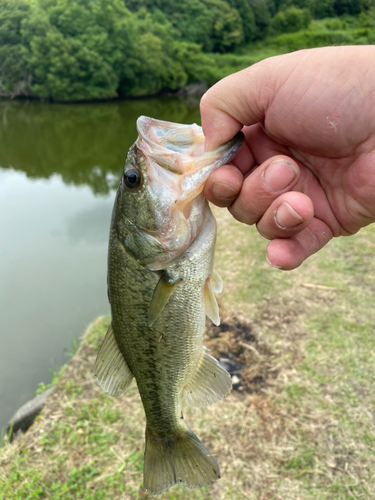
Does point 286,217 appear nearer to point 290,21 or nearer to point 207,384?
point 207,384

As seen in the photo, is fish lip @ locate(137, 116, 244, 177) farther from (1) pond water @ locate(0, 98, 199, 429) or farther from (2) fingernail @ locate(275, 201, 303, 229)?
(1) pond water @ locate(0, 98, 199, 429)

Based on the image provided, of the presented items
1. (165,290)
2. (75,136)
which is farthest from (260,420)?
(75,136)

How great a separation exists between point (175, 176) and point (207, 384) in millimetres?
1157

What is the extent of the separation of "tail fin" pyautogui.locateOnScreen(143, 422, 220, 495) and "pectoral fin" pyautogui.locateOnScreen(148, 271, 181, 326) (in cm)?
76

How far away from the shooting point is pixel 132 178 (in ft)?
4.92

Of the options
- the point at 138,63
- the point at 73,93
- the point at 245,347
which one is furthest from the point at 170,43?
the point at 245,347

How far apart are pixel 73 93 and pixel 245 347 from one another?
119ft

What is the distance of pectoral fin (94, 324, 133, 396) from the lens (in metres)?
1.76

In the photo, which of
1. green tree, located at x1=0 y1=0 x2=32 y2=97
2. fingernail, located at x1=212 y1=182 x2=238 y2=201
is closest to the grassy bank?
fingernail, located at x1=212 y1=182 x2=238 y2=201

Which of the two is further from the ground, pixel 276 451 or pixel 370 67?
pixel 370 67

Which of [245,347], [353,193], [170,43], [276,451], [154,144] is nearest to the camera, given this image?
[154,144]

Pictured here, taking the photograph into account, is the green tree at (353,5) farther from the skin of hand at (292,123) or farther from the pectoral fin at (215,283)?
the pectoral fin at (215,283)

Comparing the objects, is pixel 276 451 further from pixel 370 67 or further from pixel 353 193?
pixel 370 67

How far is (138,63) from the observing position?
35844mm
